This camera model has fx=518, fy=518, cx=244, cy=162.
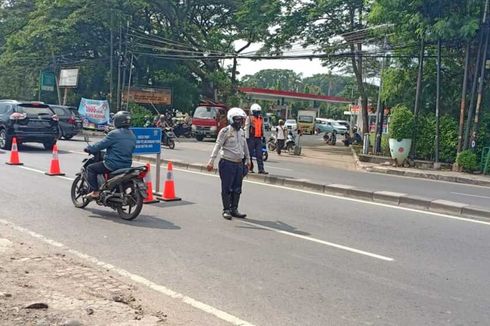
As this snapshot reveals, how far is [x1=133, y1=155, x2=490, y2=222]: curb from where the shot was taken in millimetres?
9602

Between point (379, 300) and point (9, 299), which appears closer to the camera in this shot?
point (9, 299)

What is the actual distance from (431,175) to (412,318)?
14281 millimetres

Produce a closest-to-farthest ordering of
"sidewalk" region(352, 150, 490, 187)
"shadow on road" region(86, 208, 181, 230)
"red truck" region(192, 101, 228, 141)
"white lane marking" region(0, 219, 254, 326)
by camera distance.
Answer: "white lane marking" region(0, 219, 254, 326), "shadow on road" region(86, 208, 181, 230), "sidewalk" region(352, 150, 490, 187), "red truck" region(192, 101, 228, 141)

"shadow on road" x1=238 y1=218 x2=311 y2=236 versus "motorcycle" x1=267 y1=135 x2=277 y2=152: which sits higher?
"motorcycle" x1=267 y1=135 x2=277 y2=152

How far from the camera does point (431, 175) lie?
58.2 ft

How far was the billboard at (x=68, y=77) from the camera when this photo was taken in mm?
37281

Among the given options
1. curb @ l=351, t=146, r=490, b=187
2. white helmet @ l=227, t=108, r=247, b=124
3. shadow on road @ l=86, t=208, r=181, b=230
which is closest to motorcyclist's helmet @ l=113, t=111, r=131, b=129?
shadow on road @ l=86, t=208, r=181, b=230

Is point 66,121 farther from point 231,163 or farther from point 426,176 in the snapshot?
point 231,163

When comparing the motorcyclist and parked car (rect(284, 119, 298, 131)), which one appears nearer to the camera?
the motorcyclist

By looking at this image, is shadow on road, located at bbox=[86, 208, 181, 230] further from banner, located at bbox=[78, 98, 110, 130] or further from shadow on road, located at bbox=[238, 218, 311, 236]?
banner, located at bbox=[78, 98, 110, 130]

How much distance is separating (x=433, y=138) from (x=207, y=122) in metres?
15.1

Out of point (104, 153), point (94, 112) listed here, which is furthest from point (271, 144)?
point (104, 153)

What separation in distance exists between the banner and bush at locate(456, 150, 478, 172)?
20.5m

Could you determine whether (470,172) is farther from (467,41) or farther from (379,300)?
(379,300)
